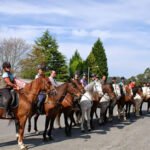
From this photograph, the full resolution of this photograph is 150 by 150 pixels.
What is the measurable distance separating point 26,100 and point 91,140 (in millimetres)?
3027

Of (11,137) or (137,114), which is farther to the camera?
(137,114)

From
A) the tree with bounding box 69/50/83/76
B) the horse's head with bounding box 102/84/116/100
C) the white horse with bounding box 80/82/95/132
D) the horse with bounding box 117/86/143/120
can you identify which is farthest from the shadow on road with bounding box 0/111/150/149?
the tree with bounding box 69/50/83/76

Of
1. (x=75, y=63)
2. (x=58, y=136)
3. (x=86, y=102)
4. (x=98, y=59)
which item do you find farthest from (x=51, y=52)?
(x=58, y=136)

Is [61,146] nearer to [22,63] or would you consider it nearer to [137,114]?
[137,114]

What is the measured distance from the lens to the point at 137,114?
89.4ft

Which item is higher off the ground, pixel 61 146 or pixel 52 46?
pixel 52 46

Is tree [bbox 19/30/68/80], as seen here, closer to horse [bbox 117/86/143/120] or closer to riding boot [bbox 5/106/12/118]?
horse [bbox 117/86/143/120]

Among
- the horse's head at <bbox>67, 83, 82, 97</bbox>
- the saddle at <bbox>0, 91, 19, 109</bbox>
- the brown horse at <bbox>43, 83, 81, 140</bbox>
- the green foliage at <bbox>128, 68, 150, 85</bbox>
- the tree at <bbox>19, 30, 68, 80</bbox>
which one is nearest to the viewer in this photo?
the saddle at <bbox>0, 91, 19, 109</bbox>

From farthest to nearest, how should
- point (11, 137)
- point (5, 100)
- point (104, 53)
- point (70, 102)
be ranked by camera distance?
point (104, 53) < point (70, 102) < point (11, 137) < point (5, 100)

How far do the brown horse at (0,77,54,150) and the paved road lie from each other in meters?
0.73

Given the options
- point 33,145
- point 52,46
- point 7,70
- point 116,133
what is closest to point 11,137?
point 33,145

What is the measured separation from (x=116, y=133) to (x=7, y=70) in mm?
6191

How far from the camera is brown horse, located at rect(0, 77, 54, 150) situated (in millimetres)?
12938

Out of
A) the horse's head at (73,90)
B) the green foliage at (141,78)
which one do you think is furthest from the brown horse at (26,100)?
the green foliage at (141,78)
